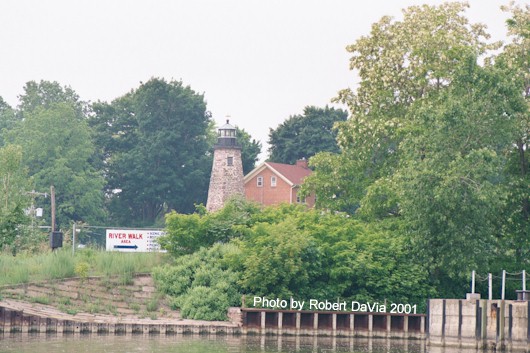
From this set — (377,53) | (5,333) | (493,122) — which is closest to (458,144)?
(493,122)

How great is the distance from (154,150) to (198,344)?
6730 cm

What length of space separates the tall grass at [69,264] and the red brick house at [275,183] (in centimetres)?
4828

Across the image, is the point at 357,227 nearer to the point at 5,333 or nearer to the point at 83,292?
the point at 83,292

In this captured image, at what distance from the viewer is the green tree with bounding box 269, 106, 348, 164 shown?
11656 centimetres

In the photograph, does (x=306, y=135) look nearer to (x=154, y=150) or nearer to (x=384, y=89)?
(x=154, y=150)

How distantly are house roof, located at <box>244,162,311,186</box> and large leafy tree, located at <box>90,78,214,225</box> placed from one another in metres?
7.81

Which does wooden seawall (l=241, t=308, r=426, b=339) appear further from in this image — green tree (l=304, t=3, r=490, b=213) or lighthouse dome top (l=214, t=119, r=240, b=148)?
lighthouse dome top (l=214, t=119, r=240, b=148)

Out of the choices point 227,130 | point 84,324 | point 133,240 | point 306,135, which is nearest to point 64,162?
point 227,130

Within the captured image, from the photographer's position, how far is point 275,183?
358ft

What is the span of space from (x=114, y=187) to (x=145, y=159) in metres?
5.47

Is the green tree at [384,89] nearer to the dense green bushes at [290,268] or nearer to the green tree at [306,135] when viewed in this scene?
the dense green bushes at [290,268]

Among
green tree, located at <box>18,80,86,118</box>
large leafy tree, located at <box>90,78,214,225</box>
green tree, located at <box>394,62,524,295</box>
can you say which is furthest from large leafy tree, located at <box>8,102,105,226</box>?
green tree, located at <box>394,62,524,295</box>

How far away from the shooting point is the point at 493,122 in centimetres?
5628

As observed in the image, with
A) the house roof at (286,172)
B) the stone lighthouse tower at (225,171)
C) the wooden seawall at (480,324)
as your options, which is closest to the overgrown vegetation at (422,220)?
the wooden seawall at (480,324)
